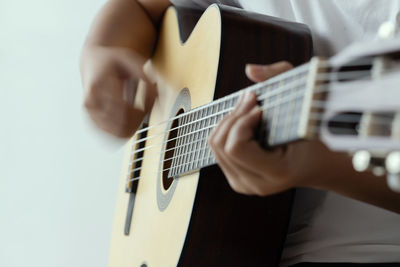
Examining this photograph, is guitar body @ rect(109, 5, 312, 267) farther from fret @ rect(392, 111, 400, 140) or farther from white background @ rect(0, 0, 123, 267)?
white background @ rect(0, 0, 123, 267)

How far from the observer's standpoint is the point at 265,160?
573mm

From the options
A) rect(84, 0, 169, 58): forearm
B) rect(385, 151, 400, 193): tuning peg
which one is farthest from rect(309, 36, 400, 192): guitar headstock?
rect(84, 0, 169, 58): forearm

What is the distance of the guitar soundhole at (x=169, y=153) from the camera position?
34.5 inches

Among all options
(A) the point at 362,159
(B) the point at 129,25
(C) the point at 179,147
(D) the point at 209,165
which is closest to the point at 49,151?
(B) the point at 129,25

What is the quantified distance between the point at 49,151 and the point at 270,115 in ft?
3.98

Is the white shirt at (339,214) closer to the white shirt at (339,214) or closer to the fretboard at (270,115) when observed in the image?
the white shirt at (339,214)

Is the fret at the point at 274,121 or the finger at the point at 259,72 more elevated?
the finger at the point at 259,72

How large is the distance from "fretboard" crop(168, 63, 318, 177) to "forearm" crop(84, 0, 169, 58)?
1.16 ft

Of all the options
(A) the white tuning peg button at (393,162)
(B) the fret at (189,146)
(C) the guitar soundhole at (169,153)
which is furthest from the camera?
(C) the guitar soundhole at (169,153)

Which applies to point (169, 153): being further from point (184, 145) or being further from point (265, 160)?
point (265, 160)

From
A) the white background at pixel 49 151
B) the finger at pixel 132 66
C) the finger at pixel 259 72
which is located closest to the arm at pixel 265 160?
the finger at pixel 259 72

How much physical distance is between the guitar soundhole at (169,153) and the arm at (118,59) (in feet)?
0.25

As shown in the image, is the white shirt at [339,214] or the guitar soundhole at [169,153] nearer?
the white shirt at [339,214]

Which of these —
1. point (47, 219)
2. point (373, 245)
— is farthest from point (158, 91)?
point (47, 219)
